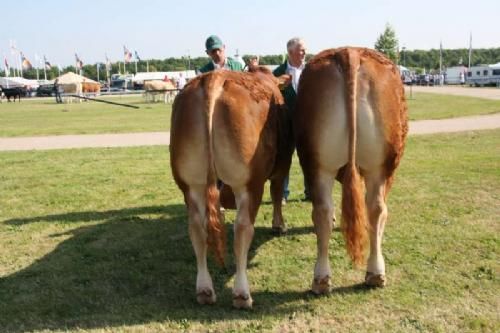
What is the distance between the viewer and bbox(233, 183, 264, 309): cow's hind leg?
4.02 meters

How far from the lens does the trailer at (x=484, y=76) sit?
54344mm

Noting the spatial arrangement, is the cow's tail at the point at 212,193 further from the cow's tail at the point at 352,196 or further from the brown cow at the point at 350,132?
the cow's tail at the point at 352,196

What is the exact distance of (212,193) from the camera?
3857 millimetres

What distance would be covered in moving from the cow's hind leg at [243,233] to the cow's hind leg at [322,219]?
1.66ft

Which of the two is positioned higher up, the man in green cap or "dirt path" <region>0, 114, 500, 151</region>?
the man in green cap

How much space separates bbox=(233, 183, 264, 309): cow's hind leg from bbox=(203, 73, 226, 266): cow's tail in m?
0.17

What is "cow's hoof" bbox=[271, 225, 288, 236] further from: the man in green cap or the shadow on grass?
the man in green cap

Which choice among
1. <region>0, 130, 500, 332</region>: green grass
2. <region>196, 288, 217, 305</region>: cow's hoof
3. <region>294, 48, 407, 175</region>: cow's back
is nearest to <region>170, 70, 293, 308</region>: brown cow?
<region>196, 288, 217, 305</region>: cow's hoof

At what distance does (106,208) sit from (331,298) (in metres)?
4.66

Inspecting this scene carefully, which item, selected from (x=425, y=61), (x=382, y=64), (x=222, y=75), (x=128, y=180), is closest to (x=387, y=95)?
(x=382, y=64)

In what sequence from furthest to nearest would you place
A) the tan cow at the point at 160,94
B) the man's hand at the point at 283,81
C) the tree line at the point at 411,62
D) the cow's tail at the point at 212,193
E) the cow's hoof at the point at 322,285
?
the tree line at the point at 411,62, the tan cow at the point at 160,94, the man's hand at the point at 283,81, the cow's hoof at the point at 322,285, the cow's tail at the point at 212,193

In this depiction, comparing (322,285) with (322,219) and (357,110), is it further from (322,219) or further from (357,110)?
(357,110)

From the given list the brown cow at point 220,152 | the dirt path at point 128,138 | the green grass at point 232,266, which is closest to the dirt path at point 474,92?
the dirt path at point 128,138

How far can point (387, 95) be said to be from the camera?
391 centimetres
